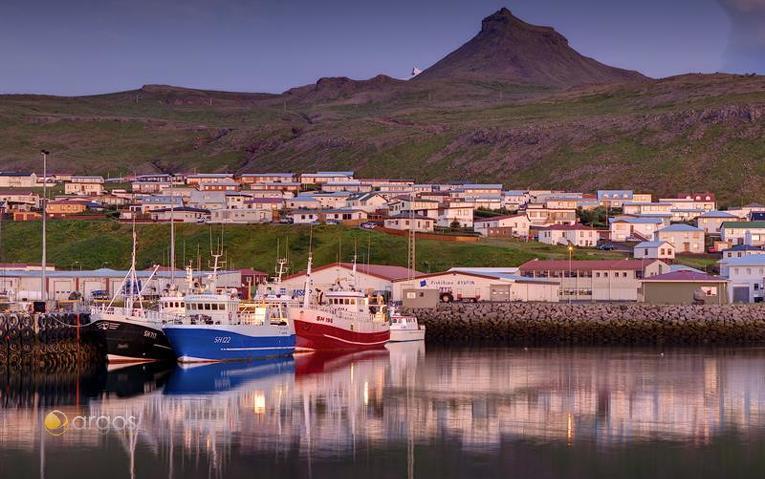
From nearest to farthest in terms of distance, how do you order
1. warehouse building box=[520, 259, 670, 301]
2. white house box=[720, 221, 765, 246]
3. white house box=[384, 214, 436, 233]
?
warehouse building box=[520, 259, 670, 301] → white house box=[720, 221, 765, 246] → white house box=[384, 214, 436, 233]

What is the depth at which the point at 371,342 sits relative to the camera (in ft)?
253

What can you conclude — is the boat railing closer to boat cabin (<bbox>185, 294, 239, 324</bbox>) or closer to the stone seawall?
boat cabin (<bbox>185, 294, 239, 324</bbox>)

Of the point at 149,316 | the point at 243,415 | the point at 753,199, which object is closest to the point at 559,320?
the point at 149,316

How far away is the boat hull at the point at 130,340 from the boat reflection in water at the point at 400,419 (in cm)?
103

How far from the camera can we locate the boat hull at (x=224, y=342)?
63656mm

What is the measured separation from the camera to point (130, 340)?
206 feet

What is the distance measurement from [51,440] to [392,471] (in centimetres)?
1145

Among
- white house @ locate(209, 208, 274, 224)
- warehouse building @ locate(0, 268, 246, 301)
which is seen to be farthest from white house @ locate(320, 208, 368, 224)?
warehouse building @ locate(0, 268, 246, 301)

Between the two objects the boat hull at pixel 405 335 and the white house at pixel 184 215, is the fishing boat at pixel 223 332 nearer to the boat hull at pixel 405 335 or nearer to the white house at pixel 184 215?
the boat hull at pixel 405 335

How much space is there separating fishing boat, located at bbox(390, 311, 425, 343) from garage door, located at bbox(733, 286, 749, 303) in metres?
28.8

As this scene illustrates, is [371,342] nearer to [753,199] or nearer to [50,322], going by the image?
[50,322]

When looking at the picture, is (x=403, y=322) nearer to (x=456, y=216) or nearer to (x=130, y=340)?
(x=130, y=340)

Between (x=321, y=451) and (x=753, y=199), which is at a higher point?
(x=753, y=199)

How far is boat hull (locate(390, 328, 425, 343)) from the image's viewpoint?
8050 cm
